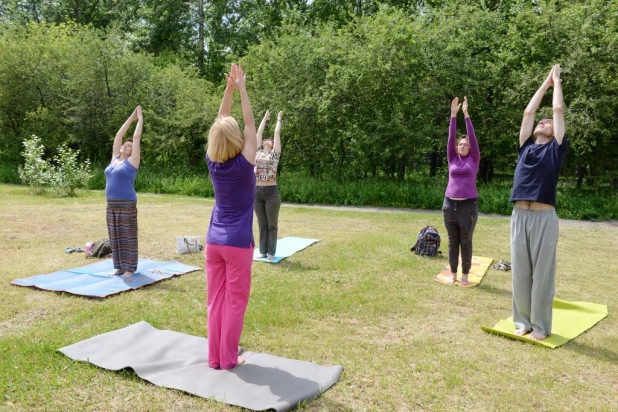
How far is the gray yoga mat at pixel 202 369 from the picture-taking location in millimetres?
3375

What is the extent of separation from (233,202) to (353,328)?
1.97 metres

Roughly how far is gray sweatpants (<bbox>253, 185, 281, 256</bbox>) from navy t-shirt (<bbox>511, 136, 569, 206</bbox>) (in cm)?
364

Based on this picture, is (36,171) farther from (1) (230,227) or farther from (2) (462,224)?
(1) (230,227)

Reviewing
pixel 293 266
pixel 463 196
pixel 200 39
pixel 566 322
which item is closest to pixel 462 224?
pixel 463 196

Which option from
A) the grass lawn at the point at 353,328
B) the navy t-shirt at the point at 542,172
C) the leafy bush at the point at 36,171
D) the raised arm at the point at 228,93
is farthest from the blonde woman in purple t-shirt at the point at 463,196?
the leafy bush at the point at 36,171

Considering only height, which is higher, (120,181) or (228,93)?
(228,93)

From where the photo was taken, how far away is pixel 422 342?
446 cm

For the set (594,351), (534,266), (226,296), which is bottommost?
(594,351)

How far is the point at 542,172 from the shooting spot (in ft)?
14.4

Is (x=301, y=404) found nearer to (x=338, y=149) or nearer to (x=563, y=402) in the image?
(x=563, y=402)

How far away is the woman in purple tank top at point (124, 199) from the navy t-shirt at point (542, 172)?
4.30 meters

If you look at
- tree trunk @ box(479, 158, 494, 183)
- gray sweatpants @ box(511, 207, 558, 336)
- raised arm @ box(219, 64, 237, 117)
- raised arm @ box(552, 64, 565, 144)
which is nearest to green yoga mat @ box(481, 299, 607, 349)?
gray sweatpants @ box(511, 207, 558, 336)

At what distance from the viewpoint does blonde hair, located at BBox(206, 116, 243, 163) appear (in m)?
3.41

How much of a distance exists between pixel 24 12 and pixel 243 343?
118 ft
